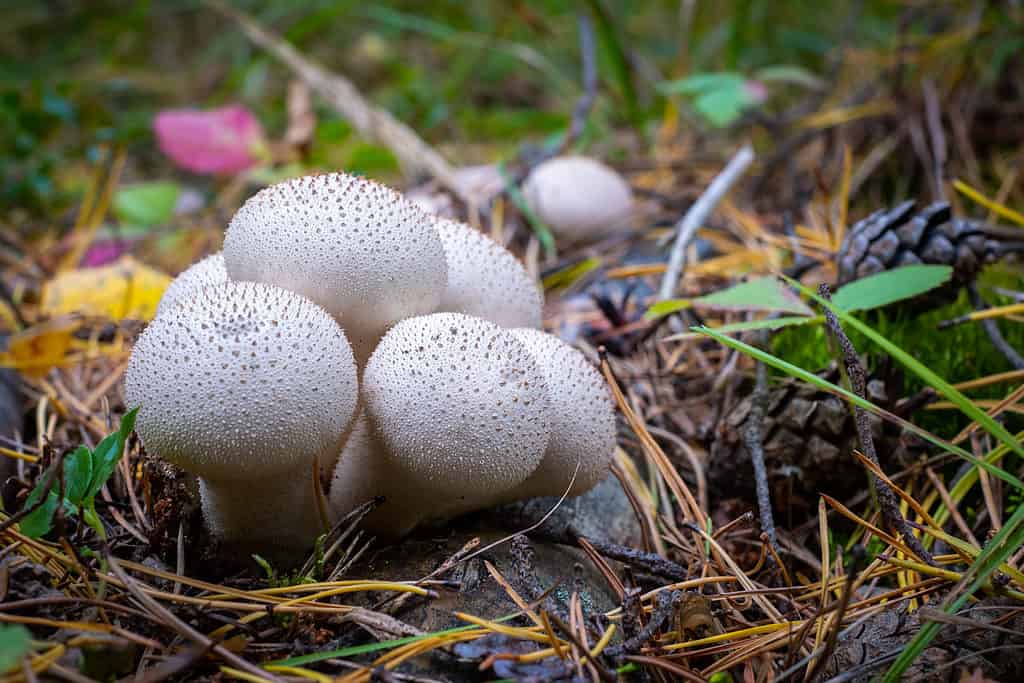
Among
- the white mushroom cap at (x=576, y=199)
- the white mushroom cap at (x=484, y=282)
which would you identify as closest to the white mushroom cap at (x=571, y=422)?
the white mushroom cap at (x=484, y=282)

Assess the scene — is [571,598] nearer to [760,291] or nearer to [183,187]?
[760,291]

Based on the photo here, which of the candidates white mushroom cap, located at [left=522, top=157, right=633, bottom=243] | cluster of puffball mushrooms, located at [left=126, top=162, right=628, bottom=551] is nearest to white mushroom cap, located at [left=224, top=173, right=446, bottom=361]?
cluster of puffball mushrooms, located at [left=126, top=162, right=628, bottom=551]

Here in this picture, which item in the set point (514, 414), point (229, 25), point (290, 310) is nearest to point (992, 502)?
point (514, 414)

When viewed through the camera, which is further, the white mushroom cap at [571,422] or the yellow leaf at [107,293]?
the yellow leaf at [107,293]

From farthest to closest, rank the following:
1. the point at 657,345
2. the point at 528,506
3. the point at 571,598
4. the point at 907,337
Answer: the point at 657,345, the point at 907,337, the point at 528,506, the point at 571,598

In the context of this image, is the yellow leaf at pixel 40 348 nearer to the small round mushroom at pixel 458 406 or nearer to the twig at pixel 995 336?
the small round mushroom at pixel 458 406

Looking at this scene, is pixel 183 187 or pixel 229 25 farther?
pixel 229 25

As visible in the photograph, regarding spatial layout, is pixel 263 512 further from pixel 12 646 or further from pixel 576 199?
pixel 576 199
